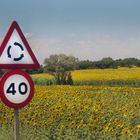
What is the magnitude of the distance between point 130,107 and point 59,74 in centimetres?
2645

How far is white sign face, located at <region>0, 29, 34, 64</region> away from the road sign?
155mm

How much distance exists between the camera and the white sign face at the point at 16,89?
6.82m

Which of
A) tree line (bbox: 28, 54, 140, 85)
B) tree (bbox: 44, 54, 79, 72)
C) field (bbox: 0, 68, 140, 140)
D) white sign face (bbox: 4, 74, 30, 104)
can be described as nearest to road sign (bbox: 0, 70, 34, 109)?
white sign face (bbox: 4, 74, 30, 104)

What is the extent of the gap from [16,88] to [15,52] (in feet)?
1.53

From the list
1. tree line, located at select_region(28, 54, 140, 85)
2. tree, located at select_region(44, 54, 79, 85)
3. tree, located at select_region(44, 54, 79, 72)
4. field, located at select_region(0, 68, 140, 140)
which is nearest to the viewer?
field, located at select_region(0, 68, 140, 140)

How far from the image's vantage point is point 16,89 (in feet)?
22.4

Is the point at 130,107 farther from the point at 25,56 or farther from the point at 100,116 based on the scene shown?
the point at 25,56

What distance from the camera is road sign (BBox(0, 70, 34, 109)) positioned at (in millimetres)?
6812

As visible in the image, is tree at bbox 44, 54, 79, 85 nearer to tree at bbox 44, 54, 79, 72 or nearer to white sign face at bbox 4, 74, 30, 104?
tree at bbox 44, 54, 79, 72

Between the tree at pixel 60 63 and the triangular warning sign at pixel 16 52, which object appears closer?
the triangular warning sign at pixel 16 52

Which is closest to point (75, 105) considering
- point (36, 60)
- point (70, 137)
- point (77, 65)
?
point (70, 137)

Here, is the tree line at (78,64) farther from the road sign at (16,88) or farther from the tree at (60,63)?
the road sign at (16,88)

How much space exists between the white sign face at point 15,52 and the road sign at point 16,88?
0.16 m

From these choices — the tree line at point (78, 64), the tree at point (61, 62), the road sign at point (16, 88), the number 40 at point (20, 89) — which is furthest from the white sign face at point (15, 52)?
the tree at point (61, 62)
